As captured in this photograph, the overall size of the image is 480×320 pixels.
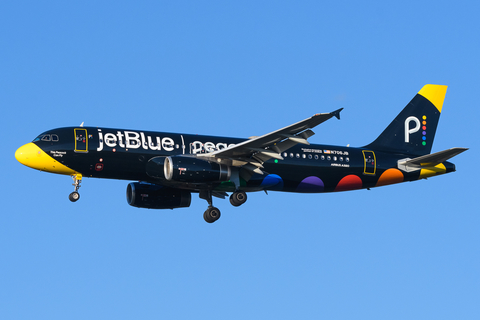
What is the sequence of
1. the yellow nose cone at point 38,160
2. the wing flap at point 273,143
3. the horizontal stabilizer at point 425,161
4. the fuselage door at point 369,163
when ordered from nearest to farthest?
the wing flap at point 273,143 < the yellow nose cone at point 38,160 < the horizontal stabilizer at point 425,161 < the fuselage door at point 369,163

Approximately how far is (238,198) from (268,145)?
430cm

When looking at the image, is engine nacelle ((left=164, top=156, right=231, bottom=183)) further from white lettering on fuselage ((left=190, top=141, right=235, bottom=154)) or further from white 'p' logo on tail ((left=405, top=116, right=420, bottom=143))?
white 'p' logo on tail ((left=405, top=116, right=420, bottom=143))

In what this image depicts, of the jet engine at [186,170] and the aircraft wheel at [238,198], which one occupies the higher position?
the jet engine at [186,170]

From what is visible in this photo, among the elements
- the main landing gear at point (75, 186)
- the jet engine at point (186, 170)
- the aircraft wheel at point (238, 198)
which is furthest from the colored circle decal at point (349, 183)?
the main landing gear at point (75, 186)

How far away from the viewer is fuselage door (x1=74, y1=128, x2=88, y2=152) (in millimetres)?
43281

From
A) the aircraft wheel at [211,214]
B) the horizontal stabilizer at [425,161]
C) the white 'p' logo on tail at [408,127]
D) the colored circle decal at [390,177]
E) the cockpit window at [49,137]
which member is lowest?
the aircraft wheel at [211,214]

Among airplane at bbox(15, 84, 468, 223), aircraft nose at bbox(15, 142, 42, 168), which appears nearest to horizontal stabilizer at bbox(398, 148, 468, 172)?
airplane at bbox(15, 84, 468, 223)

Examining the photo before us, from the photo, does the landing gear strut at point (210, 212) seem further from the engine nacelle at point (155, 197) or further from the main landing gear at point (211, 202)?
the engine nacelle at point (155, 197)

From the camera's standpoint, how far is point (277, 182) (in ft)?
151

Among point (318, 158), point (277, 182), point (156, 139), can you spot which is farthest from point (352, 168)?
point (156, 139)

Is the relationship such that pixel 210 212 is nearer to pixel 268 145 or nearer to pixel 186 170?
pixel 186 170

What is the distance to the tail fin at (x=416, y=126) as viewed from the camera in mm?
51406

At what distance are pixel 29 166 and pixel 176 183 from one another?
8.73 meters

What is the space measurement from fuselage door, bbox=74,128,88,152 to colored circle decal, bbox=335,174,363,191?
53.4 feet
